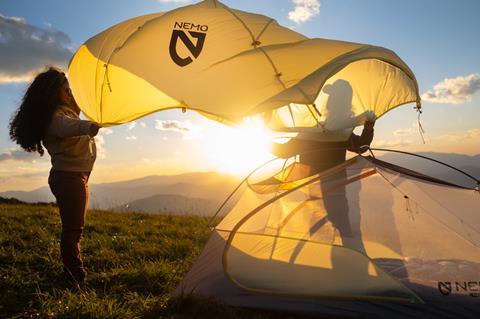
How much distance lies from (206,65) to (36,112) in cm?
203

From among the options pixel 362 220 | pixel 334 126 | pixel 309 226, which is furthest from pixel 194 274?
pixel 334 126

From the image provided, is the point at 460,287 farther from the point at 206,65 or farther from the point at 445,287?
the point at 206,65

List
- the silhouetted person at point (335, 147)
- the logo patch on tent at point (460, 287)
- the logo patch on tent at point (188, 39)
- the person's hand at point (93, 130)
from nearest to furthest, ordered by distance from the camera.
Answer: the logo patch on tent at point (460, 287) → the person's hand at point (93, 130) → the silhouetted person at point (335, 147) → the logo patch on tent at point (188, 39)

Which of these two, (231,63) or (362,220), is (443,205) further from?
(231,63)

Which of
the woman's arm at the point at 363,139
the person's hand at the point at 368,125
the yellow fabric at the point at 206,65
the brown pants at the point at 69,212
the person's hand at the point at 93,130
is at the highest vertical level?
the yellow fabric at the point at 206,65

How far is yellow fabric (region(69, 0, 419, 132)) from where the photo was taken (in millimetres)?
4848

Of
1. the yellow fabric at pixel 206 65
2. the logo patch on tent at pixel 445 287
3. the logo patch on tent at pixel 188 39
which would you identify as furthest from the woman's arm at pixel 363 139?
the logo patch on tent at pixel 188 39

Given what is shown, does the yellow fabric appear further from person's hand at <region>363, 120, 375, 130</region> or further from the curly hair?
the curly hair

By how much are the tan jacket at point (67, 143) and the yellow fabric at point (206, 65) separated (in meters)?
0.31

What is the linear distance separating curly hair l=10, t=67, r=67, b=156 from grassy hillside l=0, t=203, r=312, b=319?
5.23ft

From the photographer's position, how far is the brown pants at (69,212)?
5195mm

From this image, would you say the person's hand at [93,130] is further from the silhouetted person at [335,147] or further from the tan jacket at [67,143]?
the silhouetted person at [335,147]

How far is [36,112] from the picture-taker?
5.19m

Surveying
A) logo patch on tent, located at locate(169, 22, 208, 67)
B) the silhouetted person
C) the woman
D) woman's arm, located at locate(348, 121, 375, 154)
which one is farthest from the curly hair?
woman's arm, located at locate(348, 121, 375, 154)
